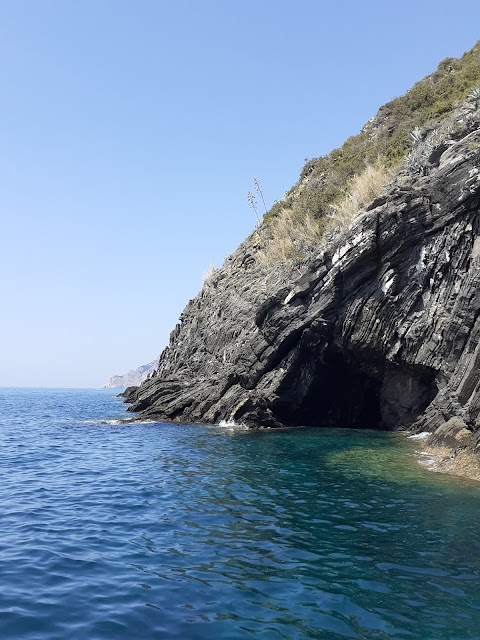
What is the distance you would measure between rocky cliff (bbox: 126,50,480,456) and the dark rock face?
82mm

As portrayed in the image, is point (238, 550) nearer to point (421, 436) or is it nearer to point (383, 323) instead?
point (421, 436)

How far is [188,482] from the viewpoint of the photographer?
19.2 m

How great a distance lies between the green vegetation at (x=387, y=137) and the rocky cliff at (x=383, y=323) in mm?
8569

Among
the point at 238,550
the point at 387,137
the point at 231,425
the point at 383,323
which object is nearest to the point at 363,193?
the point at 383,323

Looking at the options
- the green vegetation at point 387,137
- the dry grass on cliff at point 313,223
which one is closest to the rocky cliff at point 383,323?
the dry grass on cliff at point 313,223

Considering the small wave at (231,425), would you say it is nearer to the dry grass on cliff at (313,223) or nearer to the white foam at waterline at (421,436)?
the white foam at waterline at (421,436)

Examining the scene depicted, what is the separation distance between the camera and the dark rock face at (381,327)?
28031 millimetres

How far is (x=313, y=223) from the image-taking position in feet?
153

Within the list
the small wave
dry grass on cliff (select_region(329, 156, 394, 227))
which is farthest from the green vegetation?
the small wave

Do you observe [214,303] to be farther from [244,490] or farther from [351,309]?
[244,490]

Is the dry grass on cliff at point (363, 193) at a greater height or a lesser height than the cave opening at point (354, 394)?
greater

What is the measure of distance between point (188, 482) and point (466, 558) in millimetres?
10775

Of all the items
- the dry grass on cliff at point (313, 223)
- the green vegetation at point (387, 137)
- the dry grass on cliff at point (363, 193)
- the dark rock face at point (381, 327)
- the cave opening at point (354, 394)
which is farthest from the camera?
the green vegetation at point (387, 137)

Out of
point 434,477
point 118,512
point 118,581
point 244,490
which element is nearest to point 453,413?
point 434,477
